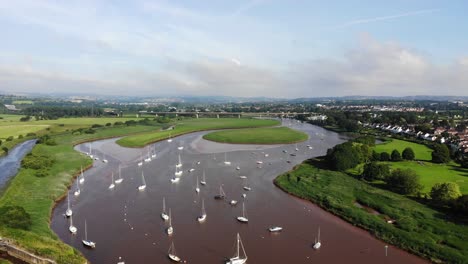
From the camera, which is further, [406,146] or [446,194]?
[406,146]

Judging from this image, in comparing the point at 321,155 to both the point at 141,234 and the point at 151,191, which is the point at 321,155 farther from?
the point at 141,234

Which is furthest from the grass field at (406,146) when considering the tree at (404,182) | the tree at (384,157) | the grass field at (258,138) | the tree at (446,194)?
the tree at (446,194)

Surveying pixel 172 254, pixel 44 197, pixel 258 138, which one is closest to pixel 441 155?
pixel 258 138

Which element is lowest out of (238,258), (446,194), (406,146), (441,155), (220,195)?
(238,258)

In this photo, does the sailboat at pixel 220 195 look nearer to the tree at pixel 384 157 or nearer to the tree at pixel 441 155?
the tree at pixel 384 157

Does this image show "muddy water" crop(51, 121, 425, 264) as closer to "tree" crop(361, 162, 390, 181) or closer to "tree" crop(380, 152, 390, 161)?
"tree" crop(361, 162, 390, 181)

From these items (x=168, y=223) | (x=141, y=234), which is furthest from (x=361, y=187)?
(x=141, y=234)

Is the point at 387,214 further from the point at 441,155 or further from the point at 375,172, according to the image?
the point at 441,155
